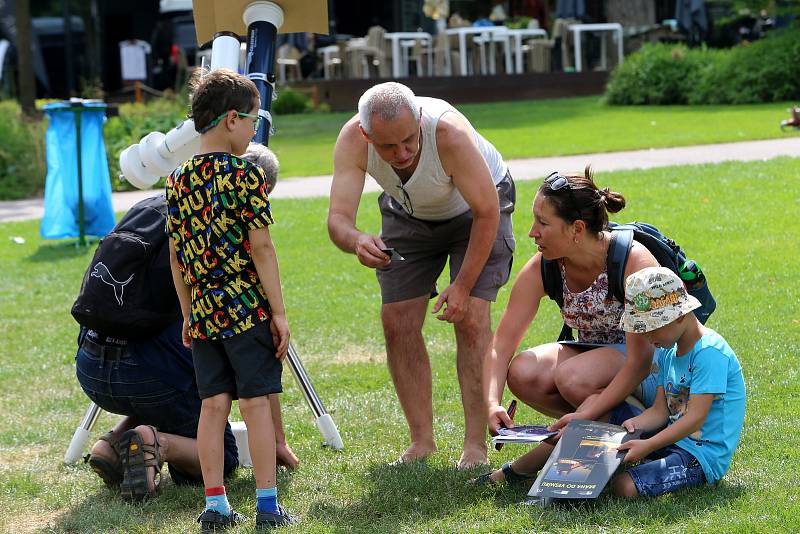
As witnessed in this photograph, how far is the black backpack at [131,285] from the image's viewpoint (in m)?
4.43

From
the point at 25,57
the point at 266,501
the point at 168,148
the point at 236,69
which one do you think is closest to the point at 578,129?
the point at 25,57

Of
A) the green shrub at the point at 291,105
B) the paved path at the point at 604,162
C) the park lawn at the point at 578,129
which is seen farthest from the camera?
the green shrub at the point at 291,105

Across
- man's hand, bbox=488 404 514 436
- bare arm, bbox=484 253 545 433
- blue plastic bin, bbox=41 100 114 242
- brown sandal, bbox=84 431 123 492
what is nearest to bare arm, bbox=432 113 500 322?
bare arm, bbox=484 253 545 433

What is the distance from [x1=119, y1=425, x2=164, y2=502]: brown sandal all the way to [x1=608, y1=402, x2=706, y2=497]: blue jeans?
1873mm

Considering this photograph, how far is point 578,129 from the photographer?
1609 cm

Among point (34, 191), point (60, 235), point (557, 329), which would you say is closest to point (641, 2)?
point (34, 191)

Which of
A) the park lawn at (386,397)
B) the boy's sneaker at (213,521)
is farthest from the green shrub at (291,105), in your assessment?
the boy's sneaker at (213,521)

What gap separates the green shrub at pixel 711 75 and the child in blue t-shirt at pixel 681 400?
50.1 feet

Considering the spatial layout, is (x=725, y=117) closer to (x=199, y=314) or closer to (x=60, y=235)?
(x=60, y=235)

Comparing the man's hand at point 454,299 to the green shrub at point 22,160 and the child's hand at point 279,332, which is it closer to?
the child's hand at point 279,332

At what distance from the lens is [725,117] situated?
16.1 metres

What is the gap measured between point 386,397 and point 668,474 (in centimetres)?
219

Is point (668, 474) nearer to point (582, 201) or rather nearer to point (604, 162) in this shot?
point (582, 201)

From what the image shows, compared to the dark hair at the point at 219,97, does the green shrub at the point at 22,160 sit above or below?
below
